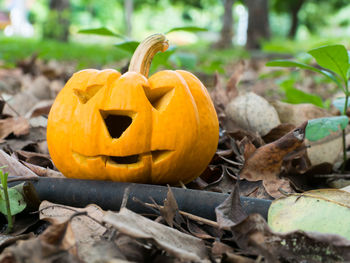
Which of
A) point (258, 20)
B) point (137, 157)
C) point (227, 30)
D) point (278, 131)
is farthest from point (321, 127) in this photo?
point (227, 30)

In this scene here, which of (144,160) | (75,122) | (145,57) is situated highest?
(145,57)

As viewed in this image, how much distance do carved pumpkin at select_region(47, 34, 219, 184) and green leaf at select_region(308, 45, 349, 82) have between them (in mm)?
511

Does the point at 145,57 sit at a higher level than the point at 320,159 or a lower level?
higher

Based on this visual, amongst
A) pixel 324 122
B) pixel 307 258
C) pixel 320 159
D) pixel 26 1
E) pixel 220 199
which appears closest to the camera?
pixel 307 258

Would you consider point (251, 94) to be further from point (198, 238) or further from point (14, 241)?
point (14, 241)

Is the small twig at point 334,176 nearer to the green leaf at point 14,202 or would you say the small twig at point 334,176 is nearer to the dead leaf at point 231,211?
the dead leaf at point 231,211

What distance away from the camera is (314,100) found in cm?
226

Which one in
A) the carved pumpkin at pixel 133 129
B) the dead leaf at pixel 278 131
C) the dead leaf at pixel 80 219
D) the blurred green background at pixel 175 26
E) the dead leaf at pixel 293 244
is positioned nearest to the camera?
the dead leaf at pixel 293 244

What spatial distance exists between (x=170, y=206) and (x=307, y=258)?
40 cm

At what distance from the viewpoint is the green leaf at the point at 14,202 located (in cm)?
129

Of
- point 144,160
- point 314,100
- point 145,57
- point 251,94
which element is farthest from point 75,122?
point 314,100

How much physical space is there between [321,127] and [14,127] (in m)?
1.48

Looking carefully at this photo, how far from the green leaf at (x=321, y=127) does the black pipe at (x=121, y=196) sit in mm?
420

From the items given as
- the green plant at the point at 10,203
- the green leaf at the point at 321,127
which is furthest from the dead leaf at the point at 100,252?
the green leaf at the point at 321,127
